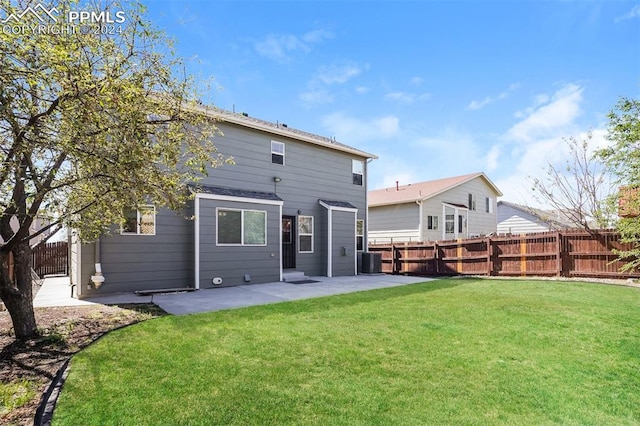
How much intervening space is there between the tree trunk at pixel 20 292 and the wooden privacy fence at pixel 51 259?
951 cm

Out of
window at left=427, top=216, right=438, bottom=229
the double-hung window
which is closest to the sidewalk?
the double-hung window

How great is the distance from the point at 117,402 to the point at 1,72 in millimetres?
3151

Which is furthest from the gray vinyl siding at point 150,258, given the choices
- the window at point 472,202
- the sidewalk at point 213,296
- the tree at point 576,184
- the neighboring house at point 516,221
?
the neighboring house at point 516,221

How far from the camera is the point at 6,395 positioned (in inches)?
124

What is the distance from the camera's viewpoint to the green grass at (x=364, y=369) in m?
2.73

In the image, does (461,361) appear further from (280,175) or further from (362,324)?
(280,175)

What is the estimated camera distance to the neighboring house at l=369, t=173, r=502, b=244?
61.4 feet

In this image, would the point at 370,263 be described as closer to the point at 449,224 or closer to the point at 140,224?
the point at 449,224

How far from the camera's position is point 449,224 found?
65.5ft

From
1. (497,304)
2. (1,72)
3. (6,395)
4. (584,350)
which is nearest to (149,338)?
(6,395)

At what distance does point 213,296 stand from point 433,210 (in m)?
14.1

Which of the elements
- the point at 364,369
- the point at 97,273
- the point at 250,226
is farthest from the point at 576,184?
the point at 97,273

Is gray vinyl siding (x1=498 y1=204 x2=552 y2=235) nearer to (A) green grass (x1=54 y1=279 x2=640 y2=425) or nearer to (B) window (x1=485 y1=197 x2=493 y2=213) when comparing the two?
(B) window (x1=485 y1=197 x2=493 y2=213)

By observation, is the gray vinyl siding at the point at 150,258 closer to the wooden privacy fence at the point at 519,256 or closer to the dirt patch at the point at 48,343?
the dirt patch at the point at 48,343
